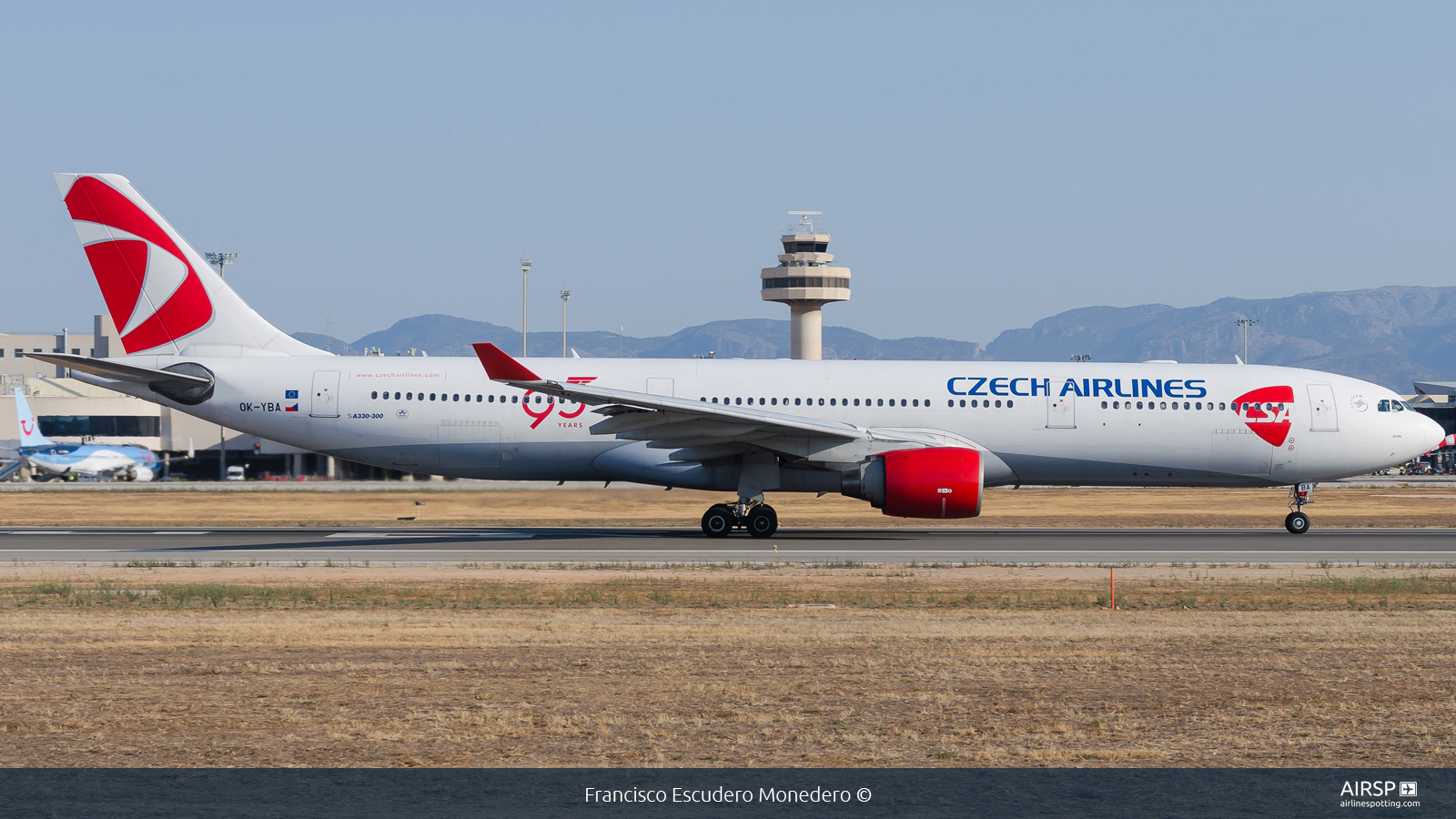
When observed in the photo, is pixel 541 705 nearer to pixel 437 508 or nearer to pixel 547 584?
pixel 547 584

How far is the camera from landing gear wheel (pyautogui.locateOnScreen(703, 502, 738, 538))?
25.7 metres

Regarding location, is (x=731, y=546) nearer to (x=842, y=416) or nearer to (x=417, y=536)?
(x=842, y=416)

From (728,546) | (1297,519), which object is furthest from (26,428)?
(1297,519)

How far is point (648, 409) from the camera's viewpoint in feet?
79.4

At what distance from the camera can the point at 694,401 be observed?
85.0ft

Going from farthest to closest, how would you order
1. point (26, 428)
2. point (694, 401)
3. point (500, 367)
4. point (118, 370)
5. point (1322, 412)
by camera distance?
point (26, 428) < point (1322, 412) < point (694, 401) < point (118, 370) < point (500, 367)

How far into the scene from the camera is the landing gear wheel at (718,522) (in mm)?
25688

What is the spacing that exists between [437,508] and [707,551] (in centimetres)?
1140

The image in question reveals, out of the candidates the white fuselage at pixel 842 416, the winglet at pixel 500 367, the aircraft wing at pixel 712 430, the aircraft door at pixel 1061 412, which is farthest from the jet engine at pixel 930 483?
the winglet at pixel 500 367

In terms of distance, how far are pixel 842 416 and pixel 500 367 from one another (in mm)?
7092

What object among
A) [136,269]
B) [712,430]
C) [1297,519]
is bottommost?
[1297,519]

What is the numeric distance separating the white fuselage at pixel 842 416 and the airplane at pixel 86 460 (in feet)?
144

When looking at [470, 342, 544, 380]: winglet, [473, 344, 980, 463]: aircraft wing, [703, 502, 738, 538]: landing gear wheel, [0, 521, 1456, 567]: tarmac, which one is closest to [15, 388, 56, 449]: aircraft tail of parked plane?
[0, 521, 1456, 567]: tarmac
